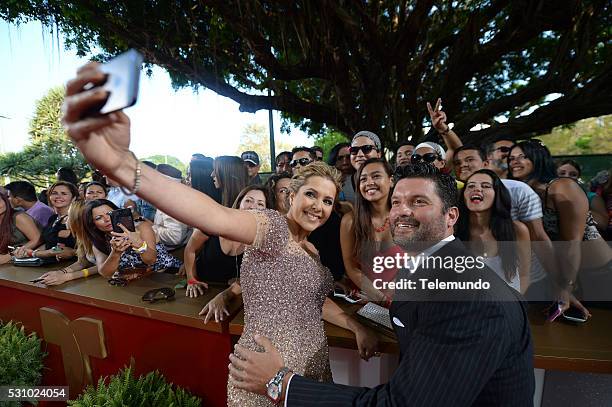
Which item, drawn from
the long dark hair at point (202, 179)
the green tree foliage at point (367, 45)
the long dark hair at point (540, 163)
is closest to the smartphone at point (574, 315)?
the long dark hair at point (540, 163)

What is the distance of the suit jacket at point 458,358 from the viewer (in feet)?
2.80

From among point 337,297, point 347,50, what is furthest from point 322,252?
point 347,50

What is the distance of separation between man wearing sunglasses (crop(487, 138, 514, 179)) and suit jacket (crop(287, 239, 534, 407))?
7.41ft

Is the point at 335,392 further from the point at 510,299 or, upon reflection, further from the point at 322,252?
the point at 322,252

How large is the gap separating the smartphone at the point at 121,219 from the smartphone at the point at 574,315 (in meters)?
2.65

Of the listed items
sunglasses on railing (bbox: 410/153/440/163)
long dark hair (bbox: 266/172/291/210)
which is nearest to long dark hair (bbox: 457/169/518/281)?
sunglasses on railing (bbox: 410/153/440/163)

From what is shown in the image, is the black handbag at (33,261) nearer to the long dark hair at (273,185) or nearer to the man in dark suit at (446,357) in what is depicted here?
the long dark hair at (273,185)

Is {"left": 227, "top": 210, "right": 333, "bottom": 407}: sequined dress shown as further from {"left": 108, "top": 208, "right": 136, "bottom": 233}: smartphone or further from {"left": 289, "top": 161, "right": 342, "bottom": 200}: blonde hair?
{"left": 108, "top": 208, "right": 136, "bottom": 233}: smartphone

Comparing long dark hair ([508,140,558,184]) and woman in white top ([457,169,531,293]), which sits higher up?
long dark hair ([508,140,558,184])

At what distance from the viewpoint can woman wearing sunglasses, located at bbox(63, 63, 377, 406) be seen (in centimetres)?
76

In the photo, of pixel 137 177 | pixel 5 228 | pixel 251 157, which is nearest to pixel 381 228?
pixel 137 177

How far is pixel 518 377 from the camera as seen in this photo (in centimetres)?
93

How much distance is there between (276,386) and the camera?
3.62ft

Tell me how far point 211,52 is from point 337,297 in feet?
24.2
